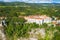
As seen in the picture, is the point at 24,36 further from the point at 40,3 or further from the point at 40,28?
the point at 40,3

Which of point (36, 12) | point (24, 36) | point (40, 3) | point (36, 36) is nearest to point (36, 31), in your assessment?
point (36, 36)

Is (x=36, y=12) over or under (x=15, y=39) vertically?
over

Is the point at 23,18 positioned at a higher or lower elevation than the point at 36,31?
higher

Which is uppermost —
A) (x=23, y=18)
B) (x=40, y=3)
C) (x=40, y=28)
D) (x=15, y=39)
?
(x=40, y=3)

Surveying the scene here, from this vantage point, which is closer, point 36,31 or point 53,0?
point 36,31

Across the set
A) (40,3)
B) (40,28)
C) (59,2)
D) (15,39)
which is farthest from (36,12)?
(15,39)

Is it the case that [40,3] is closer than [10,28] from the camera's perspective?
No

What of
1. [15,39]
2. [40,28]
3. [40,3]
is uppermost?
[40,3]

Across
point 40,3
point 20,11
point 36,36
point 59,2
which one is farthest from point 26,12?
point 59,2

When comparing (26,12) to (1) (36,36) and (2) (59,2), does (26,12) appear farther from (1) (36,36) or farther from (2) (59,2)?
(2) (59,2)
